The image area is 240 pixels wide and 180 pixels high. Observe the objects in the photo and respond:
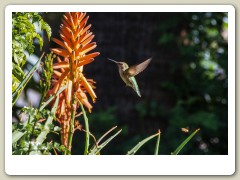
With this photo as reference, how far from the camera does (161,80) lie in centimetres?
493

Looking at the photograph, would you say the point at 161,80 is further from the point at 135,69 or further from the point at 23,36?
the point at 23,36

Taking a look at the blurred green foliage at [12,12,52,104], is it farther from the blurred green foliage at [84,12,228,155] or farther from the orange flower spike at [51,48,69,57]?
the blurred green foliage at [84,12,228,155]

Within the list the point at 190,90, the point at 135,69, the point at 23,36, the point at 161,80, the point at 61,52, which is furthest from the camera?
the point at 190,90

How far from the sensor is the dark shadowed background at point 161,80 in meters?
4.59

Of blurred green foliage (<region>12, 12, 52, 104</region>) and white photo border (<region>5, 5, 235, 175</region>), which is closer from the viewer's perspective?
blurred green foliage (<region>12, 12, 52, 104</region>)

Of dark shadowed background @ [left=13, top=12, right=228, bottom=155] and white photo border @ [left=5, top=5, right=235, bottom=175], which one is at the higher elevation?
dark shadowed background @ [left=13, top=12, right=228, bottom=155]

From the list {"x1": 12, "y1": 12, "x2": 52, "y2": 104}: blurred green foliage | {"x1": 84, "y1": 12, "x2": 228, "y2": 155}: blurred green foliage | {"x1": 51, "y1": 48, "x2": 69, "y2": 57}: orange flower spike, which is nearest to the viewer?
{"x1": 51, "y1": 48, "x2": 69, "y2": 57}: orange flower spike

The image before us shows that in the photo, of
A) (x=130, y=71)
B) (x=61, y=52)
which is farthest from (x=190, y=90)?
(x=61, y=52)

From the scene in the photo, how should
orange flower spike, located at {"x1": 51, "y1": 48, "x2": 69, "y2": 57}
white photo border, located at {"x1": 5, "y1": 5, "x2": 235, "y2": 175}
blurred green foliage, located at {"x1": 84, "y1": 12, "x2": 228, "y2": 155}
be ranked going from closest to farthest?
1. orange flower spike, located at {"x1": 51, "y1": 48, "x2": 69, "y2": 57}
2. white photo border, located at {"x1": 5, "y1": 5, "x2": 235, "y2": 175}
3. blurred green foliage, located at {"x1": 84, "y1": 12, "x2": 228, "y2": 155}

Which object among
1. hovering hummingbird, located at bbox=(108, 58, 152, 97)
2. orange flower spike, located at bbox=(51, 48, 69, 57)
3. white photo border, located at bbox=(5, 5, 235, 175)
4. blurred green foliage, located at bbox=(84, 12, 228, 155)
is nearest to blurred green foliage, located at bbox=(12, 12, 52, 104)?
white photo border, located at bbox=(5, 5, 235, 175)

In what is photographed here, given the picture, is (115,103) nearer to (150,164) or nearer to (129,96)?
(129,96)

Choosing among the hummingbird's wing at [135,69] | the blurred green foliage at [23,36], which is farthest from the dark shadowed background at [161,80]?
the blurred green foliage at [23,36]

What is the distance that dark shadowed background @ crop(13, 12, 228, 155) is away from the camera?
4.59m

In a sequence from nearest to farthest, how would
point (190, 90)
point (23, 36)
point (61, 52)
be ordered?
point (61, 52), point (23, 36), point (190, 90)
